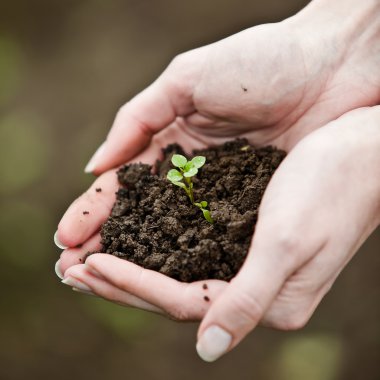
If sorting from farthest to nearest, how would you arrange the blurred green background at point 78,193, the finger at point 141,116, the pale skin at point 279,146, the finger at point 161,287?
1. the blurred green background at point 78,193
2. the finger at point 141,116
3. the finger at point 161,287
4. the pale skin at point 279,146

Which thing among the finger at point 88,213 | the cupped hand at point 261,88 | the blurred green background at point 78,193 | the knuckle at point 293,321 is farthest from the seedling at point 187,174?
the blurred green background at point 78,193

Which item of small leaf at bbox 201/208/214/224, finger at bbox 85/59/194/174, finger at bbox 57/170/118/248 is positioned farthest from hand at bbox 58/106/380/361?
finger at bbox 85/59/194/174

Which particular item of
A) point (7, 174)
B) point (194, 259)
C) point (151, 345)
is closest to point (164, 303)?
point (194, 259)

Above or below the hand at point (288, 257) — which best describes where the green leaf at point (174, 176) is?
above

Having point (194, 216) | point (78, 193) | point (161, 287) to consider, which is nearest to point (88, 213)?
point (194, 216)

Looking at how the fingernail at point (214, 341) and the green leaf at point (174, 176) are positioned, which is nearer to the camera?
the fingernail at point (214, 341)

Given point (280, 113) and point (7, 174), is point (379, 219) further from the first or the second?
point (7, 174)

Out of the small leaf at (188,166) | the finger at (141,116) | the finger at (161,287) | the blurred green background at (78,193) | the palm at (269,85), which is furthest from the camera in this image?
the blurred green background at (78,193)

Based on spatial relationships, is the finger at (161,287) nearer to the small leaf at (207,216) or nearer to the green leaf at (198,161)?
the small leaf at (207,216)
